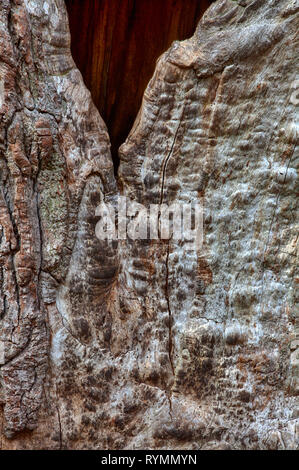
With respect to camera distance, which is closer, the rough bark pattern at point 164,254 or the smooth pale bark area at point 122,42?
the rough bark pattern at point 164,254

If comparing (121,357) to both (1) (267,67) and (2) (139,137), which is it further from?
(1) (267,67)

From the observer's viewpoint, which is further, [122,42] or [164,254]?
[122,42]

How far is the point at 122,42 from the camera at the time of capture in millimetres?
1888

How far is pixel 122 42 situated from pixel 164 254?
799 mm

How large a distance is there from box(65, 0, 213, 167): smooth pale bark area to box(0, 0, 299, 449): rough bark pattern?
206mm

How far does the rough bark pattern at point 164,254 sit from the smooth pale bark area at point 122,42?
0.68 ft

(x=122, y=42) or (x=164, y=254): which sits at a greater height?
(x=122, y=42)

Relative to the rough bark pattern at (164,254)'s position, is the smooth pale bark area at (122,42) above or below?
above

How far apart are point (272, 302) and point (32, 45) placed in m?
1.13

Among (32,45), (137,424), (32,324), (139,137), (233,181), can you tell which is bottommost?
(137,424)

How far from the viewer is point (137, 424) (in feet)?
5.61

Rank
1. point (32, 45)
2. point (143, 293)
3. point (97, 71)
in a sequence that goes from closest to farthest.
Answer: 1. point (32, 45)
2. point (143, 293)
3. point (97, 71)

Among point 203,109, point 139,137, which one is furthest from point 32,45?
point 203,109

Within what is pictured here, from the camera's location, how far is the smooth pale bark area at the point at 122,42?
1.85m
